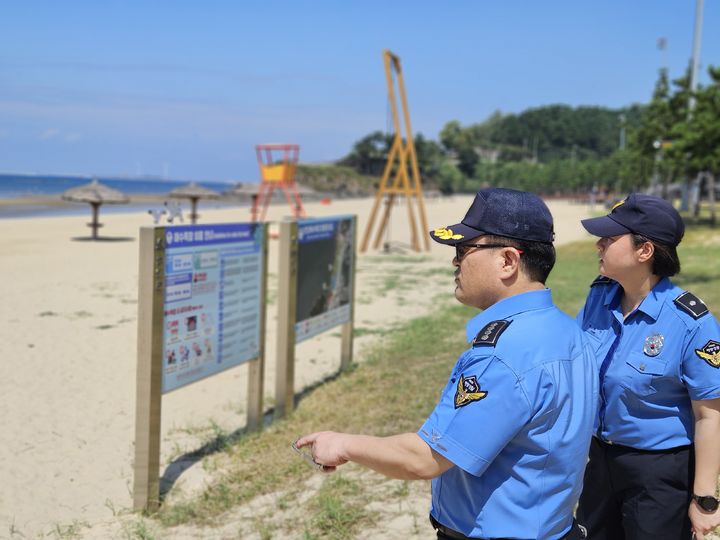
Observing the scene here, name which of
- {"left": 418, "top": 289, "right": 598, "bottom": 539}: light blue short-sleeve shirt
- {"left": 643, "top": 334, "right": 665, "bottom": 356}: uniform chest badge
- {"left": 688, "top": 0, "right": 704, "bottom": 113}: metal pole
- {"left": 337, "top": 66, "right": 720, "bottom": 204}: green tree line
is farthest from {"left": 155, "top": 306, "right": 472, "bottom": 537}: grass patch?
{"left": 688, "top": 0, "right": 704, "bottom": 113}: metal pole

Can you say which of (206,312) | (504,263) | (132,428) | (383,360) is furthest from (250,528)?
(383,360)

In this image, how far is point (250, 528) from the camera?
362 centimetres

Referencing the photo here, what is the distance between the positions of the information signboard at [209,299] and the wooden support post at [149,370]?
0.10 metres

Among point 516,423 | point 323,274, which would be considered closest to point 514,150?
point 323,274

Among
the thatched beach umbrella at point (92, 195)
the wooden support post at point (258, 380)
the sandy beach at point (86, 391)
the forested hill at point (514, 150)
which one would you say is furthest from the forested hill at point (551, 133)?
the wooden support post at point (258, 380)

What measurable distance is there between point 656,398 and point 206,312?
2966 mm

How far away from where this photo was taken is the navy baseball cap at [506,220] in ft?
5.59

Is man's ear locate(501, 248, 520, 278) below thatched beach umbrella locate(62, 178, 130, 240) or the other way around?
the other way around

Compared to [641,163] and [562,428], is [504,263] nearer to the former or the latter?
[562,428]

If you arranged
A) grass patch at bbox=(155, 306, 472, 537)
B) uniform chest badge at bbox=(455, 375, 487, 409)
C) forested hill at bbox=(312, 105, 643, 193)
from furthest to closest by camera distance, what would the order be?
1. forested hill at bbox=(312, 105, 643, 193)
2. grass patch at bbox=(155, 306, 472, 537)
3. uniform chest badge at bbox=(455, 375, 487, 409)

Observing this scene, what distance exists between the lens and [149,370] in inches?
155

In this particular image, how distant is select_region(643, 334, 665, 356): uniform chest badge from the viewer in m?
2.19

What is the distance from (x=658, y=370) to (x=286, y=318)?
3.65 meters

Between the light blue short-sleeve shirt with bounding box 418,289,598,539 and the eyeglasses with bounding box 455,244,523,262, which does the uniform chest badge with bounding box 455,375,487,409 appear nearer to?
the light blue short-sleeve shirt with bounding box 418,289,598,539
